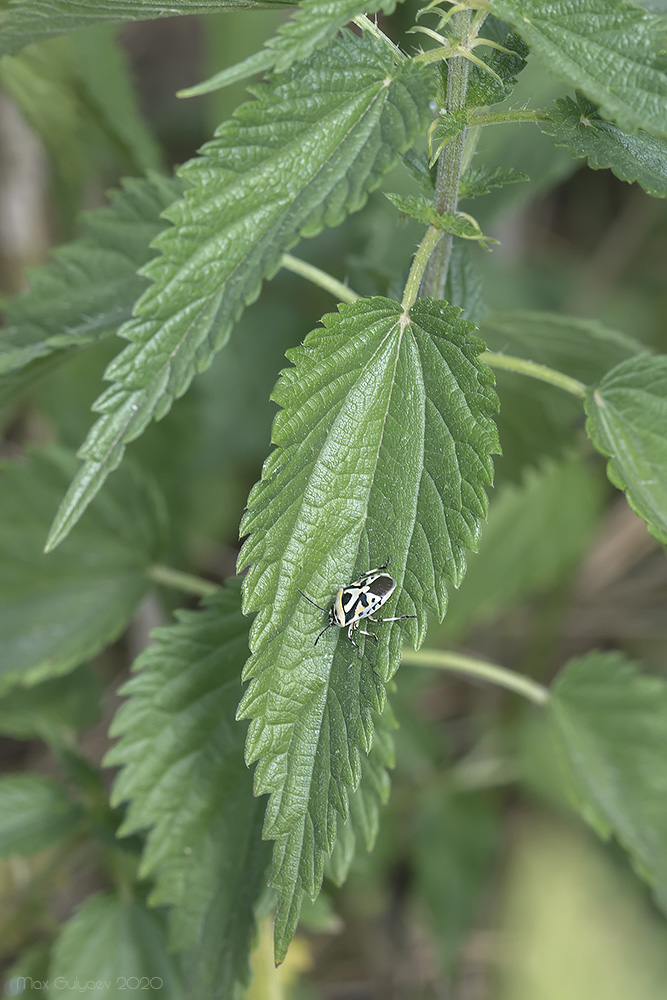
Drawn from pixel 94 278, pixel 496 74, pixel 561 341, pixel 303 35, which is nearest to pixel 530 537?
pixel 561 341

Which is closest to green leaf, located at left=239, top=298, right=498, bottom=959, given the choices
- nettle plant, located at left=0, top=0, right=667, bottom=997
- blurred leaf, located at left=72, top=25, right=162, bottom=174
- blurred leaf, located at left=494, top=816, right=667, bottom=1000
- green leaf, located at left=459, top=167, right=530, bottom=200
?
nettle plant, located at left=0, top=0, right=667, bottom=997

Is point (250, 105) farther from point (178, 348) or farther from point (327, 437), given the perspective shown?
point (327, 437)

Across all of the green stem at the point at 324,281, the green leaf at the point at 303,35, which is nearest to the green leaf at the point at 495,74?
the green leaf at the point at 303,35

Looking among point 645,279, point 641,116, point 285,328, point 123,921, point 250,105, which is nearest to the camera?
point 641,116

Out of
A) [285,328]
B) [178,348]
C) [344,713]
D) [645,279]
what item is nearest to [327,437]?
[178,348]

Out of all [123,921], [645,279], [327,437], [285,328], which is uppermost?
[645,279]
